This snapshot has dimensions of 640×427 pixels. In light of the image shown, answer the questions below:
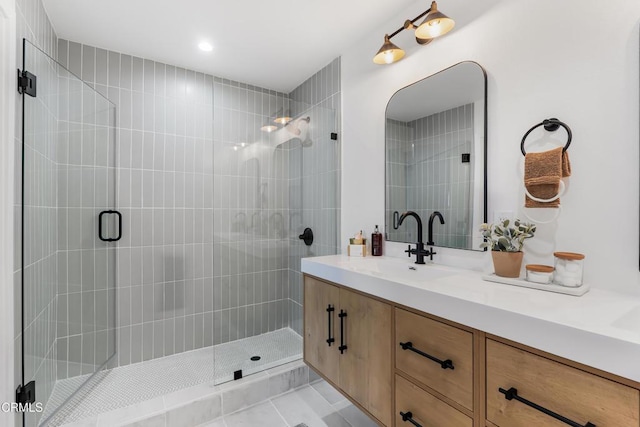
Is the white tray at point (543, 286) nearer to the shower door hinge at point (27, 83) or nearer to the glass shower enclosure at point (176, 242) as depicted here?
the glass shower enclosure at point (176, 242)

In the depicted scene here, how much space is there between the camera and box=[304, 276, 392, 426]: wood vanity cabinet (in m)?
1.36

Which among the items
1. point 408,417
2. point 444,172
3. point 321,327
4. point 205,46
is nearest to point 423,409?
point 408,417

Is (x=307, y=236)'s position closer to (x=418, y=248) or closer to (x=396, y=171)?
(x=396, y=171)

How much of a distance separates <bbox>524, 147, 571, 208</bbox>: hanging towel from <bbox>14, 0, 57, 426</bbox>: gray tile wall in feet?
7.55

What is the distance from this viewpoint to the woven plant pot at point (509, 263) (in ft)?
4.24

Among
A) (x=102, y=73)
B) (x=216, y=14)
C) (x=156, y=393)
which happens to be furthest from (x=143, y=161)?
(x=156, y=393)

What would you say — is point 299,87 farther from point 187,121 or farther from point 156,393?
point 156,393

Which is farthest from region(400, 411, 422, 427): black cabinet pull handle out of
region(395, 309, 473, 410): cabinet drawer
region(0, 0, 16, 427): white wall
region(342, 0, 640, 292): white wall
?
region(0, 0, 16, 427): white wall

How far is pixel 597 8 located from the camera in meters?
1.14

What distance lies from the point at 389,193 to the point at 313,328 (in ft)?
3.28

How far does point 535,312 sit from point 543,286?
352 mm

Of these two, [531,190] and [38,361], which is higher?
[531,190]

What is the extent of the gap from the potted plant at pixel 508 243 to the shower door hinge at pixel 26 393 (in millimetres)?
2272

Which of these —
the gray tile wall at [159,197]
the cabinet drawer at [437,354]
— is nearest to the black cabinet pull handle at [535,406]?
the cabinet drawer at [437,354]
